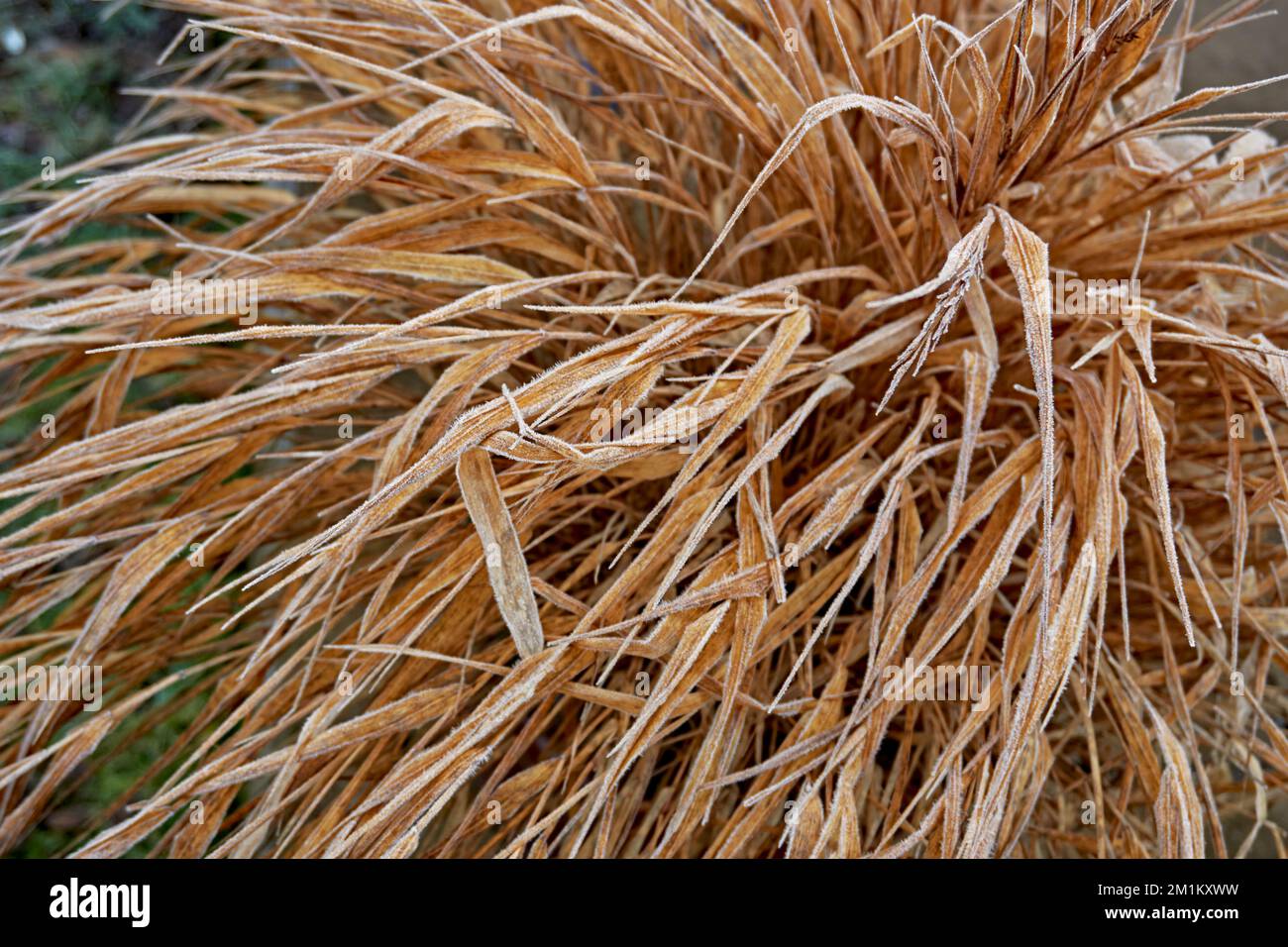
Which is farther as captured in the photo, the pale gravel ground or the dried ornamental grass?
the pale gravel ground

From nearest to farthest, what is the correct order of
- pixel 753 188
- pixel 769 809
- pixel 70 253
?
pixel 753 188 < pixel 769 809 < pixel 70 253

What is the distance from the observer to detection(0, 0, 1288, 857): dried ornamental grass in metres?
0.64

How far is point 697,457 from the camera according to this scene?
63 cm

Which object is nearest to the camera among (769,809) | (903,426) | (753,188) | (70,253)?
(753,188)

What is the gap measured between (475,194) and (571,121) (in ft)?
0.79

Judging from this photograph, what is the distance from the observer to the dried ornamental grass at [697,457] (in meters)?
0.64

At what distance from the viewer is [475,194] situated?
0.78 meters

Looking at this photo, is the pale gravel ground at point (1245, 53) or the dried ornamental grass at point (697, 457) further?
the pale gravel ground at point (1245, 53)

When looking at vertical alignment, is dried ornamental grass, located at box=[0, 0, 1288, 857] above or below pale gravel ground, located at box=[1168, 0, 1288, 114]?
below

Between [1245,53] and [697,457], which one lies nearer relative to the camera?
[697,457]

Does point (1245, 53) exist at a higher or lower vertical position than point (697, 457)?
higher
